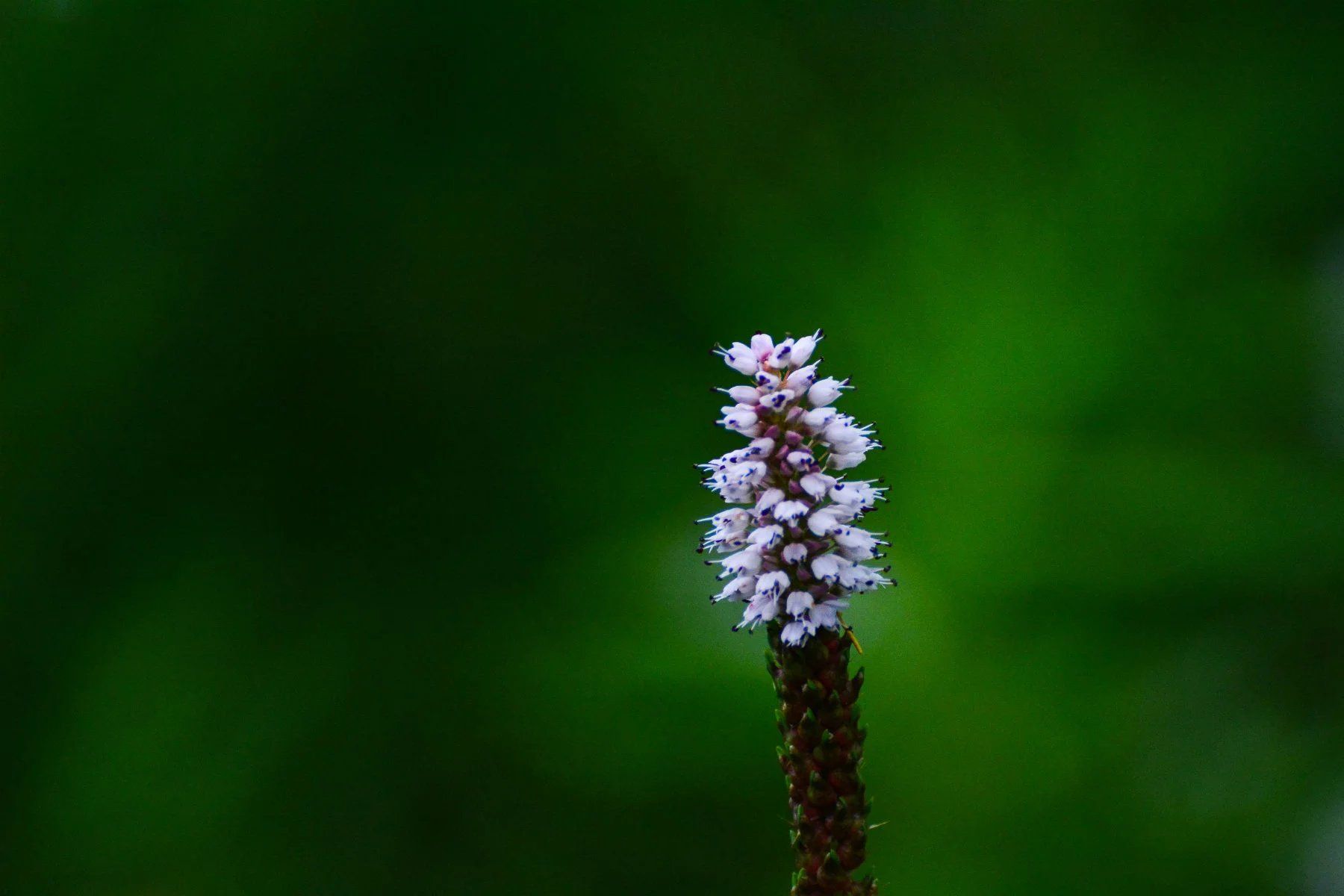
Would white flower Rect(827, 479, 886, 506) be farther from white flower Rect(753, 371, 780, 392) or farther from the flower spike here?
white flower Rect(753, 371, 780, 392)

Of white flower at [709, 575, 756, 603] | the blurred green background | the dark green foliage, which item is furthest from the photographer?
the blurred green background

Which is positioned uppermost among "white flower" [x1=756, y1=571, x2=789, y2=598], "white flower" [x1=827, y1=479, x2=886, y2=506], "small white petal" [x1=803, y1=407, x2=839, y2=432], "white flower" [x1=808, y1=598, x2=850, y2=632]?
"small white petal" [x1=803, y1=407, x2=839, y2=432]

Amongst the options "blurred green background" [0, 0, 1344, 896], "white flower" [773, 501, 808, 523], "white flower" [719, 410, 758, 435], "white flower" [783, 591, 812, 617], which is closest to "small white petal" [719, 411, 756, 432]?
"white flower" [719, 410, 758, 435]

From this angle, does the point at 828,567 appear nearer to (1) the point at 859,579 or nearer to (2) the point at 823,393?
(1) the point at 859,579

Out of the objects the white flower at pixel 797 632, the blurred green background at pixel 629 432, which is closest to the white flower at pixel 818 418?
the white flower at pixel 797 632

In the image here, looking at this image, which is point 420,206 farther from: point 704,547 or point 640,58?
point 704,547

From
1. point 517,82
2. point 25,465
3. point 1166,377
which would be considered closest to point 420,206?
point 517,82

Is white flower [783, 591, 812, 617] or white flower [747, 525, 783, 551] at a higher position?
white flower [747, 525, 783, 551]
